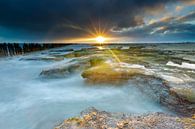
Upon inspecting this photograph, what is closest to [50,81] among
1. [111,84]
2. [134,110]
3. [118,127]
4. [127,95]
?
[111,84]

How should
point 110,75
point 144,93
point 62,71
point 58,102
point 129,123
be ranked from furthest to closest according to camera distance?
point 62,71
point 110,75
point 144,93
point 58,102
point 129,123

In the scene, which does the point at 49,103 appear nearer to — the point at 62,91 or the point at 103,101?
the point at 62,91

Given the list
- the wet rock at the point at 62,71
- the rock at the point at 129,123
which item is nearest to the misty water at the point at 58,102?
the wet rock at the point at 62,71

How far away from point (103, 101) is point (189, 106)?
3520 millimetres

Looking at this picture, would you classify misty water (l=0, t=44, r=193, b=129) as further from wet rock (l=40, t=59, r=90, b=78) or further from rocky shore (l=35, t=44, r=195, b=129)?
wet rock (l=40, t=59, r=90, b=78)

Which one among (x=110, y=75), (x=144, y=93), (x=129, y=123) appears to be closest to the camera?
(x=129, y=123)

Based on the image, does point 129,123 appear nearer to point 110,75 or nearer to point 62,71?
point 110,75

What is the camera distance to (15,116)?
6398mm

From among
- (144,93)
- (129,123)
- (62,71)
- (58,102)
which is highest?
(129,123)

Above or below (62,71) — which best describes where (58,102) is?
below

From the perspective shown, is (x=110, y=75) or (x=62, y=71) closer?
(x=110, y=75)

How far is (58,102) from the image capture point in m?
7.52

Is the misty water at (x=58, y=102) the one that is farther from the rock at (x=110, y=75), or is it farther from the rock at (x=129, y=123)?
the rock at (x=129, y=123)

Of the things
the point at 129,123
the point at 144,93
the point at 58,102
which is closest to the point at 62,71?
the point at 58,102
